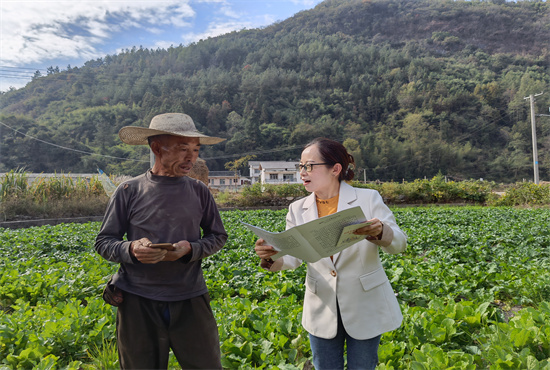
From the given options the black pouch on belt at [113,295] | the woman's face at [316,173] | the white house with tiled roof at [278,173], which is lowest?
the white house with tiled roof at [278,173]

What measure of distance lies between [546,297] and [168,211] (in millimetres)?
3682

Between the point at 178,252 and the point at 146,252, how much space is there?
0.15m

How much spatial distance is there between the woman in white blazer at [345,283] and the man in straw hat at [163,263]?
1.28 ft

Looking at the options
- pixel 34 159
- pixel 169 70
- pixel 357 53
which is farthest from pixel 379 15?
pixel 34 159

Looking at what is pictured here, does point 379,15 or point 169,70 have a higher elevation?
point 379,15

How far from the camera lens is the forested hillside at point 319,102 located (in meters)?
52.4

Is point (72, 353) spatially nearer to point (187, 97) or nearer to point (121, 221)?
point (121, 221)

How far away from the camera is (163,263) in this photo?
1.78 m

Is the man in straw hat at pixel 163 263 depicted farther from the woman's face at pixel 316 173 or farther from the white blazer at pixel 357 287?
the woman's face at pixel 316 173

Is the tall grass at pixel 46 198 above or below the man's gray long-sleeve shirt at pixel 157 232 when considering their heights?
below

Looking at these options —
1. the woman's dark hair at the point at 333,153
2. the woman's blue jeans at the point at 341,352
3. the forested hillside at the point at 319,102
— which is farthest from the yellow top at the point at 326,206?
the forested hillside at the point at 319,102

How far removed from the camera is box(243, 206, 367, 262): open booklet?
1.53 metres

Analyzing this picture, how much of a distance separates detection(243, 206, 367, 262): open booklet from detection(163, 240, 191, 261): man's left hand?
362 mm

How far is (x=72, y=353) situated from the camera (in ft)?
8.96
